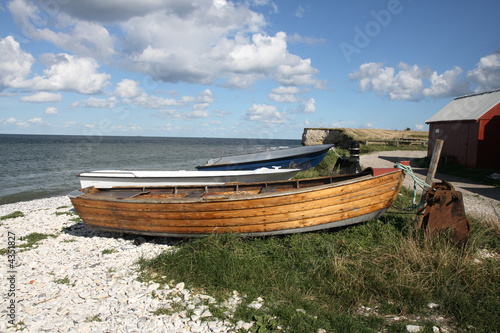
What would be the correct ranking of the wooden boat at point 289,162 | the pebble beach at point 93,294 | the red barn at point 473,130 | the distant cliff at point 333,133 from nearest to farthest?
the pebble beach at point 93,294 → the wooden boat at point 289,162 → the red barn at point 473,130 → the distant cliff at point 333,133

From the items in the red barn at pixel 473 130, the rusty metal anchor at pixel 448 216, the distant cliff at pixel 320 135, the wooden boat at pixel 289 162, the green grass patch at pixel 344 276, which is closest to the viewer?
the green grass patch at pixel 344 276

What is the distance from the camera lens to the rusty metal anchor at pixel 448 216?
559 cm

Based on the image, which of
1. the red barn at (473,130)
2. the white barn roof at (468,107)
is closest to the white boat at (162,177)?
the red barn at (473,130)

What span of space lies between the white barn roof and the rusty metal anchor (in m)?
13.0

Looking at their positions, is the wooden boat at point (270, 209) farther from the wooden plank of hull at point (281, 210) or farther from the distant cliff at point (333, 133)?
the distant cliff at point (333, 133)

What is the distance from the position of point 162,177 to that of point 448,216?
9.53m

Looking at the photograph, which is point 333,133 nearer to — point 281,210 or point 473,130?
point 473,130

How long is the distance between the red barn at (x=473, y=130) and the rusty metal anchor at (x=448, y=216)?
12.4m

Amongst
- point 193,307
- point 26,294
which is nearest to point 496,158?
point 193,307

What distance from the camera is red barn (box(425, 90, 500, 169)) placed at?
15.2 metres

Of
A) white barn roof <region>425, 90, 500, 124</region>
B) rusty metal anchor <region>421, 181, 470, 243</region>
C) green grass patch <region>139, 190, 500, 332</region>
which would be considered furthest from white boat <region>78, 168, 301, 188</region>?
white barn roof <region>425, 90, 500, 124</region>

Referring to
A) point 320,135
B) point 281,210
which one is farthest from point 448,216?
point 320,135

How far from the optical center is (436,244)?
5242 millimetres

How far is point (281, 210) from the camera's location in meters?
6.26
